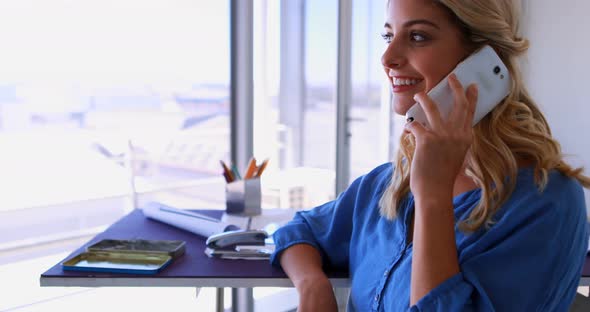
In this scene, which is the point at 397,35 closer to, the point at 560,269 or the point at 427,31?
the point at 427,31

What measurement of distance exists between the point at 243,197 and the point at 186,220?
0.29 m

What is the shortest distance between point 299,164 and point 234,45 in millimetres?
1364

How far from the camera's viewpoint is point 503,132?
0.95 m

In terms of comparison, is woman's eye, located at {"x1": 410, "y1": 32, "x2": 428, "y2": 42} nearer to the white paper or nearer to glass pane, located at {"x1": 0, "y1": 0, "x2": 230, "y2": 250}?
the white paper

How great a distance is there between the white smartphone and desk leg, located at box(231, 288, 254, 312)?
1827mm

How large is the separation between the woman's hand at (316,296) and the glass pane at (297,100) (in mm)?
Answer: 1712

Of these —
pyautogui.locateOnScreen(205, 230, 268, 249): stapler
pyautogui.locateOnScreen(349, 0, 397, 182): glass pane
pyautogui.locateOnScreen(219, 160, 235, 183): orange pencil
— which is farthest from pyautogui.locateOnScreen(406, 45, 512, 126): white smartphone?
pyautogui.locateOnScreen(349, 0, 397, 182): glass pane

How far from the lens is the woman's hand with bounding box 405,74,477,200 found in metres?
0.84

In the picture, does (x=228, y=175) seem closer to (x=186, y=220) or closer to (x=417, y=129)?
(x=186, y=220)

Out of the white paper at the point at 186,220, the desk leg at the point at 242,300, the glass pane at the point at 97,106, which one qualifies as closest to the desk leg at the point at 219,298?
the white paper at the point at 186,220

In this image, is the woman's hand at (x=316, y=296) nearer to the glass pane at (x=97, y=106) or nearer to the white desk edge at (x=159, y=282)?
the white desk edge at (x=159, y=282)

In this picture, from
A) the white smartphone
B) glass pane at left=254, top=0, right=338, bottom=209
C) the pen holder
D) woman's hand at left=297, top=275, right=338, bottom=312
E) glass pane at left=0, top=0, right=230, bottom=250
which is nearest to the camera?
the white smartphone

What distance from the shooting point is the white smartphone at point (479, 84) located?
0.91m

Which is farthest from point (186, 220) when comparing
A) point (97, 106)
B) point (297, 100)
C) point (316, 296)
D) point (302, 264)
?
point (97, 106)
